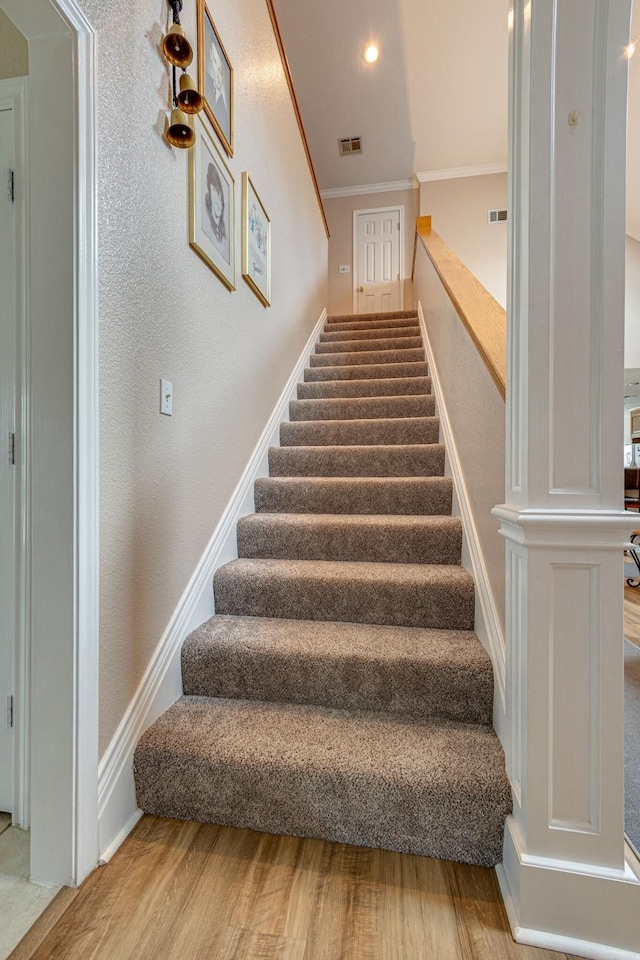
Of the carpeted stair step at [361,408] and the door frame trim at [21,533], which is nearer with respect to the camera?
the door frame trim at [21,533]

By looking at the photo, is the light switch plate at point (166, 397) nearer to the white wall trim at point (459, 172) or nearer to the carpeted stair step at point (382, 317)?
the carpeted stair step at point (382, 317)

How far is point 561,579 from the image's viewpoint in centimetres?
86

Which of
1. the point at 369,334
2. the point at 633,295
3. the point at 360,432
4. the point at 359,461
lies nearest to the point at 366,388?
the point at 360,432

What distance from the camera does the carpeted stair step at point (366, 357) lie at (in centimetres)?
→ 324

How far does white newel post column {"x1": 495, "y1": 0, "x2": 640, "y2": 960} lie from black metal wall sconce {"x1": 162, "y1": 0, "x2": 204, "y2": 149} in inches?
34.8

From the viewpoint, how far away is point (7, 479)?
3.63 feet

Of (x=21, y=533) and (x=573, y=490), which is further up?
(x=573, y=490)

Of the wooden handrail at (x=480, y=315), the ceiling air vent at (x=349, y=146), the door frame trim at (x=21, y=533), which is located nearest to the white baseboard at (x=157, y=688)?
the door frame trim at (x=21, y=533)

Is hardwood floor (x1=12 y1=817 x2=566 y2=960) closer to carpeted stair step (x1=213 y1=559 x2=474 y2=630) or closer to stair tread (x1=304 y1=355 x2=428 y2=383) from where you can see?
carpeted stair step (x1=213 y1=559 x2=474 y2=630)

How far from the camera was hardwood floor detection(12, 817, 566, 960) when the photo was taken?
2.64 ft

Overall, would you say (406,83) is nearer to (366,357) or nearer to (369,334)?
(369,334)

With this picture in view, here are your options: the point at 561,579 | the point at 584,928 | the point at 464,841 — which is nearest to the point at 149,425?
the point at 561,579

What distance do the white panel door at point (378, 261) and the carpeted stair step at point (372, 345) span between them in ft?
6.73

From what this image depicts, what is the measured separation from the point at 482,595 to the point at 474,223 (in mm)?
5237
